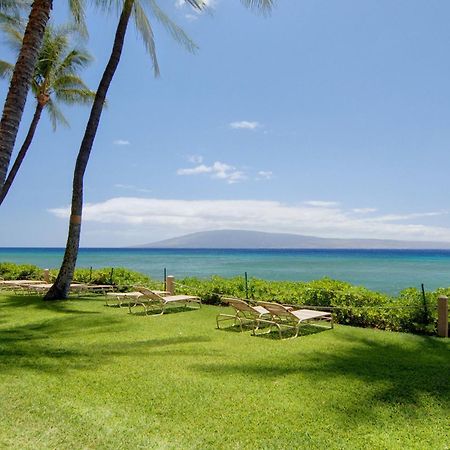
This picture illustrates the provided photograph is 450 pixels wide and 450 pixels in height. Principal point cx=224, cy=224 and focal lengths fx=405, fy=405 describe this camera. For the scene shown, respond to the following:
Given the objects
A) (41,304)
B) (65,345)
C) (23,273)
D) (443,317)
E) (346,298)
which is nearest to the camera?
(65,345)

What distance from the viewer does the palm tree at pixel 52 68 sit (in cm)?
1644

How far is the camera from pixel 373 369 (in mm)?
5641

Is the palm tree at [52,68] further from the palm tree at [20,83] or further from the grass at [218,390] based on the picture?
the grass at [218,390]

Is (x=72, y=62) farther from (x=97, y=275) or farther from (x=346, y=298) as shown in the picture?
(x=346, y=298)

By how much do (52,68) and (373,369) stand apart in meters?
16.9

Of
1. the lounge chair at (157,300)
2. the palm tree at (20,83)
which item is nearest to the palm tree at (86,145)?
the lounge chair at (157,300)

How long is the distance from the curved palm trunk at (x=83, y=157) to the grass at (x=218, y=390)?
14.7ft

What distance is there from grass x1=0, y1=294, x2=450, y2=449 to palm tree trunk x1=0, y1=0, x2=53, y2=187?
292cm

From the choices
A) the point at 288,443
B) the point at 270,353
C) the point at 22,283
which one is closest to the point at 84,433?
the point at 288,443

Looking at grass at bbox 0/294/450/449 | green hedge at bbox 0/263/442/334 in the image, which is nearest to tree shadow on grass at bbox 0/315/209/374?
grass at bbox 0/294/450/449

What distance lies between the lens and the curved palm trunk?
40.0 feet

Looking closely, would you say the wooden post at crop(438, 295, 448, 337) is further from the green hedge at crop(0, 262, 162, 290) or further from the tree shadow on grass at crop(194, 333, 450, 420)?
the green hedge at crop(0, 262, 162, 290)

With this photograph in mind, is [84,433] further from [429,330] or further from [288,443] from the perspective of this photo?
[429,330]

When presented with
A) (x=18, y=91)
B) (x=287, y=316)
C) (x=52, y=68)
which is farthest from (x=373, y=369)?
(x=52, y=68)
